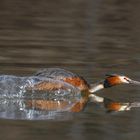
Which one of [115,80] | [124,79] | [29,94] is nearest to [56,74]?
[29,94]

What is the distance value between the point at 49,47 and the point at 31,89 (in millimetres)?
3806

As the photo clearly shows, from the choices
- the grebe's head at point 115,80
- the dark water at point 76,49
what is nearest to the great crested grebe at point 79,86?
the grebe's head at point 115,80

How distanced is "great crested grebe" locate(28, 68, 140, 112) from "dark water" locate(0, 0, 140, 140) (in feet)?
0.44

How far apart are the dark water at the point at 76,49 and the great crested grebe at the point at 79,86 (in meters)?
0.13

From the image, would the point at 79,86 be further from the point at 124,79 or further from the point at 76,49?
the point at 76,49

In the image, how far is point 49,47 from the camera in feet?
43.4

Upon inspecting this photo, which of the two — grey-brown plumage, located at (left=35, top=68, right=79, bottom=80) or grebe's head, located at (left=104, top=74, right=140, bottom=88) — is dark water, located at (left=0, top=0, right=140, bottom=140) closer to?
grebe's head, located at (left=104, top=74, right=140, bottom=88)

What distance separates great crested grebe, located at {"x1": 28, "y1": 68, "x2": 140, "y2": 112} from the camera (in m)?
9.17

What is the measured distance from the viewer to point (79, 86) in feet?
31.6

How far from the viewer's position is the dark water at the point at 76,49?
7.98 meters

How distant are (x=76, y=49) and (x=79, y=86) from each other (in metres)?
3.53

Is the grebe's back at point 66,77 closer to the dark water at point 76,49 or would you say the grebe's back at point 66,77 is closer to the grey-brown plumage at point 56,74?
the grey-brown plumage at point 56,74

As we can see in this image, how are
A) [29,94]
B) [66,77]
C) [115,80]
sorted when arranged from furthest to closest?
[115,80]
[66,77]
[29,94]

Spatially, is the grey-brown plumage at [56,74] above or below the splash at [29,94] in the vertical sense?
above
